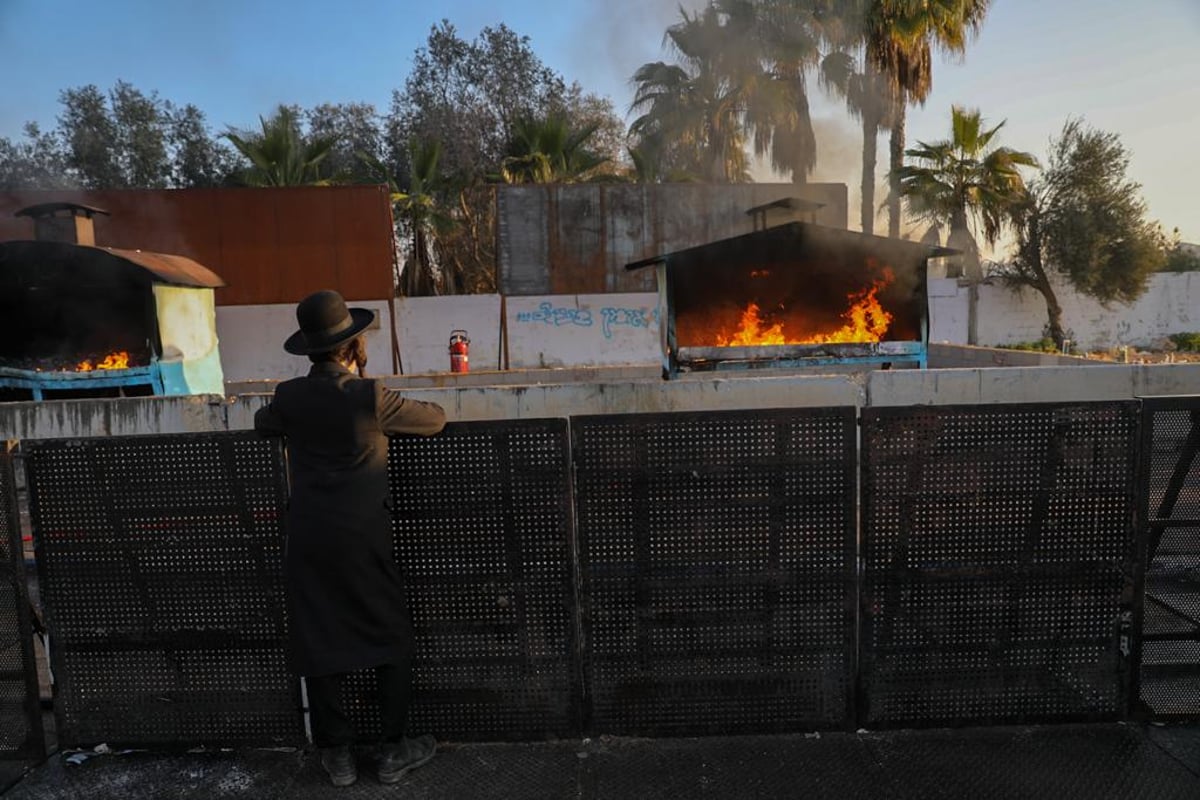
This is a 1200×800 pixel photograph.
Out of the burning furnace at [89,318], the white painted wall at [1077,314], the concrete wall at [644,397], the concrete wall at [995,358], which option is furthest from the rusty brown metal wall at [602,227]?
the concrete wall at [644,397]

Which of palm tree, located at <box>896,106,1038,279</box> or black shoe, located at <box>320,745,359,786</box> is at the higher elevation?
palm tree, located at <box>896,106,1038,279</box>

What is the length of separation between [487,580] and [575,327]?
15797mm

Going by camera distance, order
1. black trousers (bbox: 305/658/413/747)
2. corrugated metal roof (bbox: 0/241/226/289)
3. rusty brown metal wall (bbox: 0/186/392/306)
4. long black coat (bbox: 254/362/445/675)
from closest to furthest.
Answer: long black coat (bbox: 254/362/445/675) → black trousers (bbox: 305/658/413/747) → corrugated metal roof (bbox: 0/241/226/289) → rusty brown metal wall (bbox: 0/186/392/306)

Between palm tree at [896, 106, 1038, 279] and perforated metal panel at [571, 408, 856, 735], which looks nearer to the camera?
perforated metal panel at [571, 408, 856, 735]

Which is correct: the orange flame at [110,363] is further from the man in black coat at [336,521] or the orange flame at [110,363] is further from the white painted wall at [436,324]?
the man in black coat at [336,521]

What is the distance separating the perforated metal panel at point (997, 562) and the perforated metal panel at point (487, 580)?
1371 mm

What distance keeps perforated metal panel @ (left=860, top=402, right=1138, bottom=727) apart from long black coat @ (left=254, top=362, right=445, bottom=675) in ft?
6.80

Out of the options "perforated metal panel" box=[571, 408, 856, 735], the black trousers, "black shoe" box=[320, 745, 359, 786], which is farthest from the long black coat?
"perforated metal panel" box=[571, 408, 856, 735]

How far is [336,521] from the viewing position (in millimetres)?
2770

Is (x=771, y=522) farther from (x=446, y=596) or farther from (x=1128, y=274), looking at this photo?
(x=1128, y=274)

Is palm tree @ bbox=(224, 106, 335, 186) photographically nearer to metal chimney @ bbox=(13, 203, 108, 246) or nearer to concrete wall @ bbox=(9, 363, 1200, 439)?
metal chimney @ bbox=(13, 203, 108, 246)

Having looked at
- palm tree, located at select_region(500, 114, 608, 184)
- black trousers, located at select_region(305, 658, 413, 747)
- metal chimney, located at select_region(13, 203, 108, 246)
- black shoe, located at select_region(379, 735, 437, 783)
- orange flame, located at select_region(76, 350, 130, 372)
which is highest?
palm tree, located at select_region(500, 114, 608, 184)

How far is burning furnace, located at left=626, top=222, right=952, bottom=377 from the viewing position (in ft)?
30.2

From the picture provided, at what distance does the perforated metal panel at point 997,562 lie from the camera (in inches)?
121
